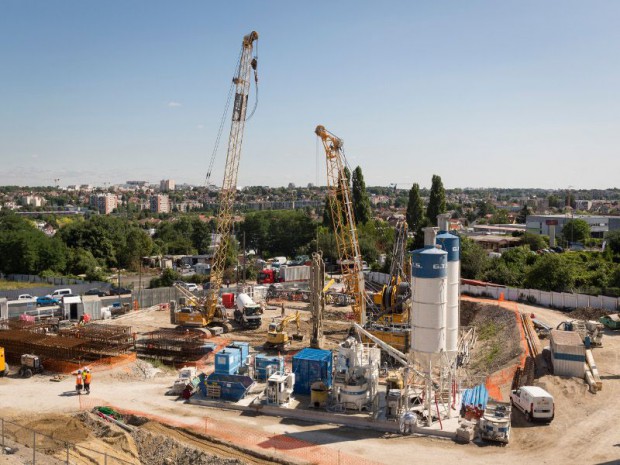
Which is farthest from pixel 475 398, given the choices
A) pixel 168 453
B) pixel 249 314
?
pixel 249 314

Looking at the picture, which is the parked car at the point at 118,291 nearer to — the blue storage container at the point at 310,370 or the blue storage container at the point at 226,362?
the blue storage container at the point at 226,362

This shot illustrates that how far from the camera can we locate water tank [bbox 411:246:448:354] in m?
22.5

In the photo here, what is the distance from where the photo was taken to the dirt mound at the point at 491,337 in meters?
30.5

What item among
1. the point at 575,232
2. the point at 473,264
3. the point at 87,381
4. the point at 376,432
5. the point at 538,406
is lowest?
the point at 376,432

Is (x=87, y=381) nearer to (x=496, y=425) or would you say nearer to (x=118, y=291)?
(x=496, y=425)

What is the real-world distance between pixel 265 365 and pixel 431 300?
32.6ft

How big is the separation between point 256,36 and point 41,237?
4707 cm

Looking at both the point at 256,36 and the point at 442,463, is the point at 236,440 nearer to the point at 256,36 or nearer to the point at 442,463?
the point at 442,463

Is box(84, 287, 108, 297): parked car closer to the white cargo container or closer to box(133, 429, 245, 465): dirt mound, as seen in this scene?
box(133, 429, 245, 465): dirt mound

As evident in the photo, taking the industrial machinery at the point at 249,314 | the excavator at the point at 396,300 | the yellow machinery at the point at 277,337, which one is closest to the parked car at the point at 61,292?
the industrial machinery at the point at 249,314

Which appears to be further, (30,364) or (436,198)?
(436,198)

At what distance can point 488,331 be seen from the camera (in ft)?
128

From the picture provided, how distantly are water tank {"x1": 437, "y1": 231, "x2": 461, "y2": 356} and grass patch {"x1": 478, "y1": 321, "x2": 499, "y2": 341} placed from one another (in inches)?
555

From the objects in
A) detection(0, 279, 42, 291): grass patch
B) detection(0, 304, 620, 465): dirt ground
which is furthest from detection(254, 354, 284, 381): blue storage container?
detection(0, 279, 42, 291): grass patch
